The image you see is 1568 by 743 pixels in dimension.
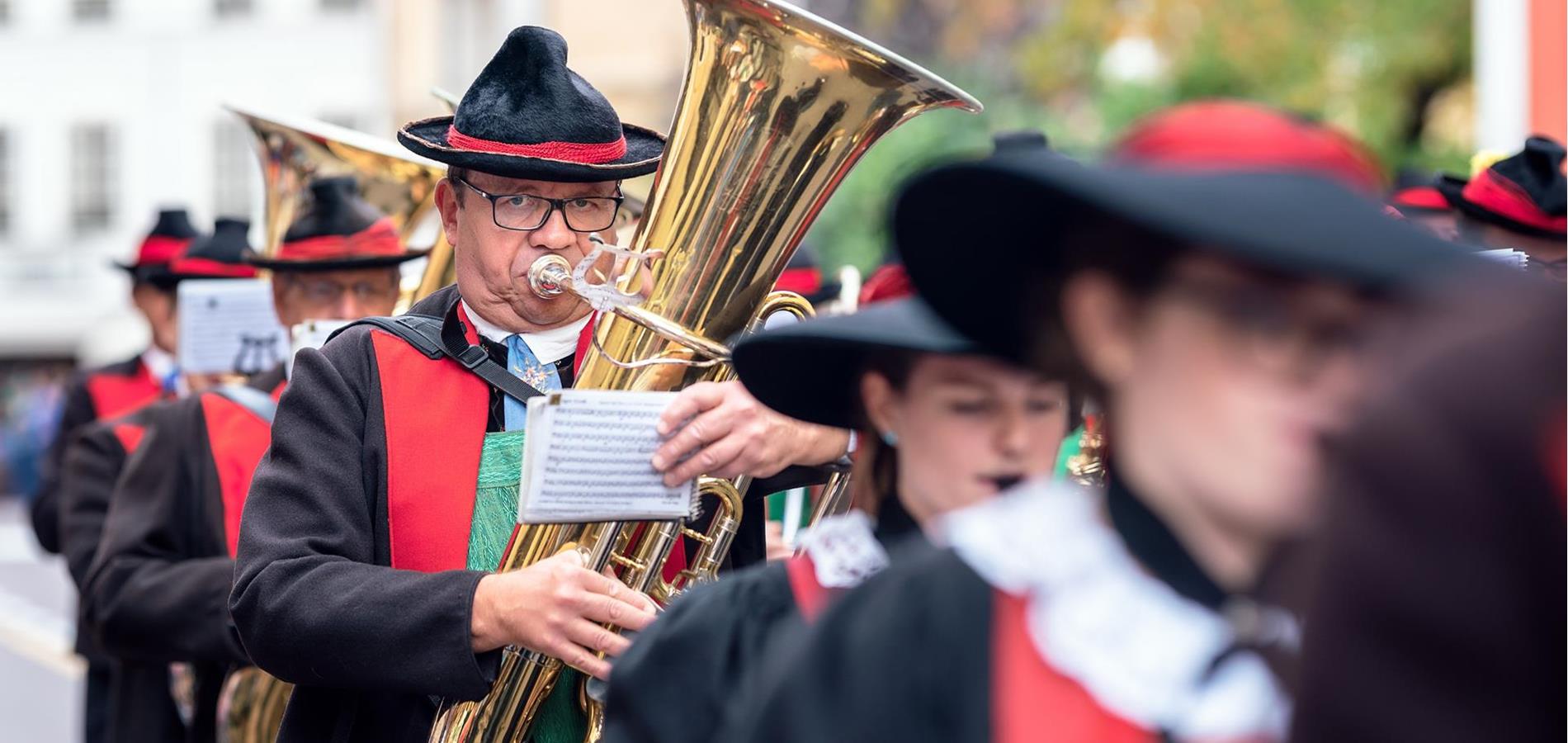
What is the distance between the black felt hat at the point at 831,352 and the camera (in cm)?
204

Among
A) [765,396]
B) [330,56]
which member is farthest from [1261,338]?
[330,56]

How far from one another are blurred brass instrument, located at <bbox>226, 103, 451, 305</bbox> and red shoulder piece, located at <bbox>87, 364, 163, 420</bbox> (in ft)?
6.11

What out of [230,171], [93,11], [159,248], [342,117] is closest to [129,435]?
[159,248]

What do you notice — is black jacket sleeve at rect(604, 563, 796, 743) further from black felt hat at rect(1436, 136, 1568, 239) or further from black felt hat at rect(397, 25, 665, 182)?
black felt hat at rect(1436, 136, 1568, 239)

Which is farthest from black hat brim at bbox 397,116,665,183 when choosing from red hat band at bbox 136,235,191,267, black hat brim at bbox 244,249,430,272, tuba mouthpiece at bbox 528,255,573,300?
red hat band at bbox 136,235,191,267

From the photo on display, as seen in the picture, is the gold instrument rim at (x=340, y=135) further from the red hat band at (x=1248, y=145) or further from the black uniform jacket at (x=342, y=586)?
the red hat band at (x=1248, y=145)

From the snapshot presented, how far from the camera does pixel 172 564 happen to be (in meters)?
4.46

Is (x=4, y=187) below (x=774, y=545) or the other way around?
below

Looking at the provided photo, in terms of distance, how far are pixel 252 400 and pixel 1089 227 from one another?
3450 millimetres

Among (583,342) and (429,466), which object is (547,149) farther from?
(429,466)

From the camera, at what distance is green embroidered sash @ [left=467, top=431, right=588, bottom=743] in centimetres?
304

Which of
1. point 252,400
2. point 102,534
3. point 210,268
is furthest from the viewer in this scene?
point 210,268

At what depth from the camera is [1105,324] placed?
159 cm

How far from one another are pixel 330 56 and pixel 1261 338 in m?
32.1
